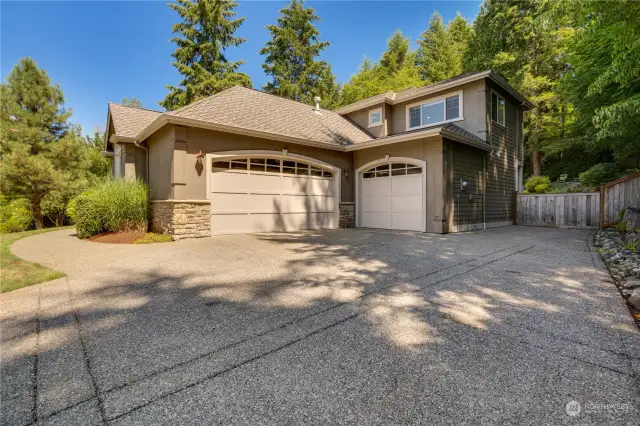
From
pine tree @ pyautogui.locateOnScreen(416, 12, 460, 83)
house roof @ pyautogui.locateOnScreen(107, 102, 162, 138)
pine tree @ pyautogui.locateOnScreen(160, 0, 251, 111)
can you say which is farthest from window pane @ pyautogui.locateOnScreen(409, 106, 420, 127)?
pine tree @ pyautogui.locateOnScreen(416, 12, 460, 83)

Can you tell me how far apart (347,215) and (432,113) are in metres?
5.15

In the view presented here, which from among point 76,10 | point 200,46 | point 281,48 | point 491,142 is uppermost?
point 281,48

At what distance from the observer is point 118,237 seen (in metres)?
7.61

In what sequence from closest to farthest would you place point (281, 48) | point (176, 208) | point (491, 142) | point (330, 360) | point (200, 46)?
point (330, 360), point (176, 208), point (491, 142), point (200, 46), point (281, 48)

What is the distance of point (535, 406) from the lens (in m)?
1.61

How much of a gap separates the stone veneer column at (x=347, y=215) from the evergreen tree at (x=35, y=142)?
1248cm

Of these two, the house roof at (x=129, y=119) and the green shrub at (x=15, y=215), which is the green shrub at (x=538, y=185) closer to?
the house roof at (x=129, y=119)

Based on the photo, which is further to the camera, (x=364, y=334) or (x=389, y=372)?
(x=364, y=334)

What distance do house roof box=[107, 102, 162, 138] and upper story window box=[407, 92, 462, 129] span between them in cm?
1041

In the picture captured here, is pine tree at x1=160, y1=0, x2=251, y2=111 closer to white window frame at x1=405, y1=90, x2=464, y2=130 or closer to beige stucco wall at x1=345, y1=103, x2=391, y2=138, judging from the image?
beige stucco wall at x1=345, y1=103, x2=391, y2=138

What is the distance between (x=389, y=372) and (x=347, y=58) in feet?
94.4

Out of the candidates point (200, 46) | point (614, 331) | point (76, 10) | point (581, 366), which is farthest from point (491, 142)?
point (200, 46)

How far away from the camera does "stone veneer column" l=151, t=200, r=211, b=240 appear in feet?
24.8

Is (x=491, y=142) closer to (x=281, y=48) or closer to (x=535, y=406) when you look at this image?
(x=535, y=406)
